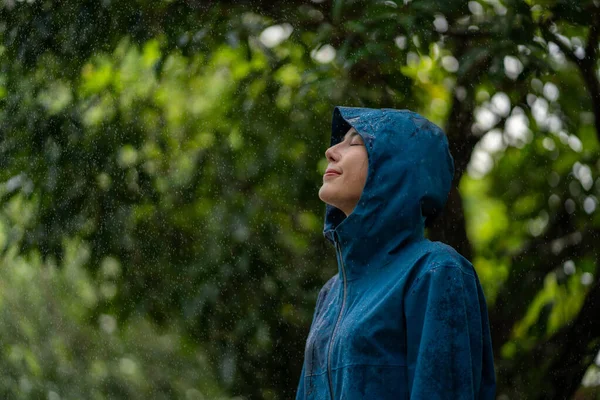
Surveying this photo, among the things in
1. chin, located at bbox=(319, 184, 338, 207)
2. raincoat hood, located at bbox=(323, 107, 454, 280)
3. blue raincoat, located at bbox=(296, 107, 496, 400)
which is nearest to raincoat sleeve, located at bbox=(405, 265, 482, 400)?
blue raincoat, located at bbox=(296, 107, 496, 400)

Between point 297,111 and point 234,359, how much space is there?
88cm

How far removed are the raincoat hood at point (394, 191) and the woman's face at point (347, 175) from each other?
0.02m

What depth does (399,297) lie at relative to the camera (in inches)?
67.7

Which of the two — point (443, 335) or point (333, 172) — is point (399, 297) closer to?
point (443, 335)

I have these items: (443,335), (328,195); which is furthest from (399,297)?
(328,195)

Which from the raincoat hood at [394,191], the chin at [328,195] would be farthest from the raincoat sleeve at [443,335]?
the chin at [328,195]

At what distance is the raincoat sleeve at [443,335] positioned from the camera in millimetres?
1630

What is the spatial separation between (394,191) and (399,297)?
0.66ft

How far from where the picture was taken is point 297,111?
3.61 meters

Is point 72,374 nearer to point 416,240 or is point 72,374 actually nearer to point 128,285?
point 128,285

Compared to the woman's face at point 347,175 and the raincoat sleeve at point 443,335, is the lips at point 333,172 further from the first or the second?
the raincoat sleeve at point 443,335

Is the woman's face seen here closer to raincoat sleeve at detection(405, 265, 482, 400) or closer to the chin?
the chin

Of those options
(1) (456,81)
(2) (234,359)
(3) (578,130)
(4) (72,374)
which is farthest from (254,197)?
(4) (72,374)

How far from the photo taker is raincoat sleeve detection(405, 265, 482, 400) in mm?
1630
